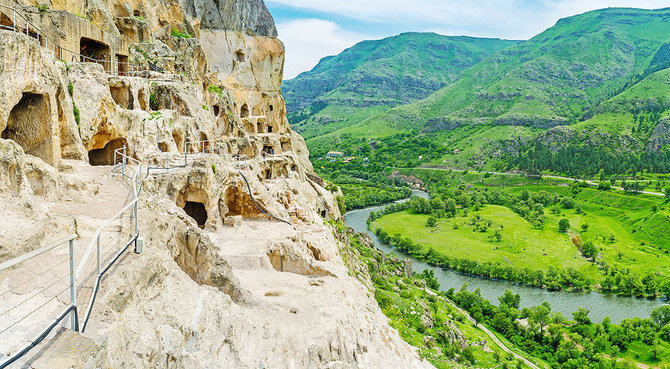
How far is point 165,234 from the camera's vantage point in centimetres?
1252

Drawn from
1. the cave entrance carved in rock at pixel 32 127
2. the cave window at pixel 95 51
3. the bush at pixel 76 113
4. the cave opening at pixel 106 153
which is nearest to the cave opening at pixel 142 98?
the cave window at pixel 95 51

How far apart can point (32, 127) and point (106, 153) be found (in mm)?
9329

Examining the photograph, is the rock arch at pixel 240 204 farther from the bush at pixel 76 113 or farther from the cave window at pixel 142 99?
the cave window at pixel 142 99

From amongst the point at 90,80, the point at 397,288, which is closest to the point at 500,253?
the point at 397,288

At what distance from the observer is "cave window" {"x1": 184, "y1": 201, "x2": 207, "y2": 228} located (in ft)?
80.0

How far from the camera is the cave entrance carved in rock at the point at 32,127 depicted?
1577cm

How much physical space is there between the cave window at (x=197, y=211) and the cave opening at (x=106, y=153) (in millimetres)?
4913

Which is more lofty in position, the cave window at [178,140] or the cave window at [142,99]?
the cave window at [142,99]

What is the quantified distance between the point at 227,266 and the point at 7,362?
10040 millimetres

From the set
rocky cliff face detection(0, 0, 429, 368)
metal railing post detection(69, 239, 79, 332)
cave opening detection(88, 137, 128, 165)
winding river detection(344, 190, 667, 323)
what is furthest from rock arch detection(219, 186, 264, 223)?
winding river detection(344, 190, 667, 323)

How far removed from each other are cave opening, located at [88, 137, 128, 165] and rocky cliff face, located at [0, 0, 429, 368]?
8cm

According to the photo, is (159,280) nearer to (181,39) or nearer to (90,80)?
(90,80)

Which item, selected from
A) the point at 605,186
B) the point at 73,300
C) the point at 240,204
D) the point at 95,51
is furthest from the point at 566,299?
the point at 73,300

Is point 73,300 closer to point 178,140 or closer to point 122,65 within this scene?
point 178,140
